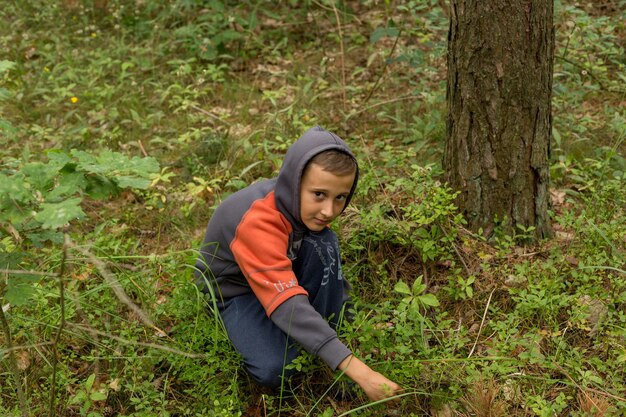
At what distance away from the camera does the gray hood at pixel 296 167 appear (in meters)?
2.62

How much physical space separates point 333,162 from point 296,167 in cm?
15

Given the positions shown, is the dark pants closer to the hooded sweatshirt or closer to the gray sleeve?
the hooded sweatshirt

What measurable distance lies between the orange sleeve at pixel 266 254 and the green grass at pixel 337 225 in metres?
0.27

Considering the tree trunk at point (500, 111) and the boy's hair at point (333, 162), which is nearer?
the boy's hair at point (333, 162)

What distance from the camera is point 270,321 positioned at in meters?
2.86

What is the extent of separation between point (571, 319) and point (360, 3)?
14.2 ft

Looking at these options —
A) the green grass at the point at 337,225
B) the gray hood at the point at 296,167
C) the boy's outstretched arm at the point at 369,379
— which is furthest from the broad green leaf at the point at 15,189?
the boy's outstretched arm at the point at 369,379

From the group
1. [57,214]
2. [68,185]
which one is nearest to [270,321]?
[68,185]

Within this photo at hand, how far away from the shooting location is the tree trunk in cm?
303

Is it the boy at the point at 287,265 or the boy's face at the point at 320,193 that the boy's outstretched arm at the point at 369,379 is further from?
the boy's face at the point at 320,193

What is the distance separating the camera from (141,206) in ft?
13.7

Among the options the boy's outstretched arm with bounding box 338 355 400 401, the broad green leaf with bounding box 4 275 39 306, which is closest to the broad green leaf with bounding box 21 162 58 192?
the broad green leaf with bounding box 4 275 39 306

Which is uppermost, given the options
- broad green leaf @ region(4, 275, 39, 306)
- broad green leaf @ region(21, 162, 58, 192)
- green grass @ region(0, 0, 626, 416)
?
broad green leaf @ region(21, 162, 58, 192)

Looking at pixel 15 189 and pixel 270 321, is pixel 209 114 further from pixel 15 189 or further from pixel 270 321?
pixel 15 189
